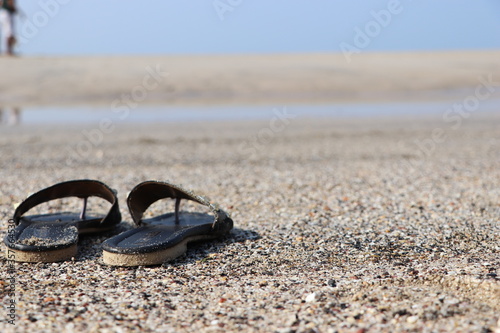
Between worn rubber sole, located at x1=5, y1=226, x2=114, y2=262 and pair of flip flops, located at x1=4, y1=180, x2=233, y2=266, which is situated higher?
pair of flip flops, located at x1=4, y1=180, x2=233, y2=266

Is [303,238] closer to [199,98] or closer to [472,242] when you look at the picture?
[472,242]

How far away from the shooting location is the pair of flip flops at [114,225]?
124 inches

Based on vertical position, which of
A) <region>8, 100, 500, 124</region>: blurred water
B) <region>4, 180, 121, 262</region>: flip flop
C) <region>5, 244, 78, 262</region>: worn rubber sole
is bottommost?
<region>5, 244, 78, 262</region>: worn rubber sole

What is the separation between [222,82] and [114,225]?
18.1 meters

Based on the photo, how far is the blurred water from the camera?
1377 centimetres

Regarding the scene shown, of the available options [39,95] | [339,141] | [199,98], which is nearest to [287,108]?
[199,98]

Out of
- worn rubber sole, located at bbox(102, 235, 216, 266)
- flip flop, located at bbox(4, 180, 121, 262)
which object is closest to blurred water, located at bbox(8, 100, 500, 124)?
flip flop, located at bbox(4, 180, 121, 262)

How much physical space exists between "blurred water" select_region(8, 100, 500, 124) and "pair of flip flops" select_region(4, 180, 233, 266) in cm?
958

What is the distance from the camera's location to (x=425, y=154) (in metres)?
7.89

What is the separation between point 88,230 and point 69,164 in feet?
12.3

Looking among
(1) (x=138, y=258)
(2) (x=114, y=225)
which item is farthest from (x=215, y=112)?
(1) (x=138, y=258)

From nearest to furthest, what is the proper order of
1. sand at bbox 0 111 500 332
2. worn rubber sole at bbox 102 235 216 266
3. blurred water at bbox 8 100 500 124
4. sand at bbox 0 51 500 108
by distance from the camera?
sand at bbox 0 111 500 332 < worn rubber sole at bbox 102 235 216 266 < blurred water at bbox 8 100 500 124 < sand at bbox 0 51 500 108

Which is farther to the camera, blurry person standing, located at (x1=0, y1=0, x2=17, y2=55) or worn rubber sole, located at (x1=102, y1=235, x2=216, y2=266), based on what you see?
blurry person standing, located at (x1=0, y1=0, x2=17, y2=55)

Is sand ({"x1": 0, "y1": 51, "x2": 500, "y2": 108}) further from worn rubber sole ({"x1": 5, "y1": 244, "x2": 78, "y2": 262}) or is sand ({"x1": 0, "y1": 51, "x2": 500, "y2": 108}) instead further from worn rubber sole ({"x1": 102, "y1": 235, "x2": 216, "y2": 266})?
worn rubber sole ({"x1": 102, "y1": 235, "x2": 216, "y2": 266})
